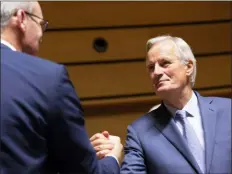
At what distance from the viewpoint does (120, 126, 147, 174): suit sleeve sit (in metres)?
1.30

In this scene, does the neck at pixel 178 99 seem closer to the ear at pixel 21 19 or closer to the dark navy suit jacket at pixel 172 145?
the dark navy suit jacket at pixel 172 145

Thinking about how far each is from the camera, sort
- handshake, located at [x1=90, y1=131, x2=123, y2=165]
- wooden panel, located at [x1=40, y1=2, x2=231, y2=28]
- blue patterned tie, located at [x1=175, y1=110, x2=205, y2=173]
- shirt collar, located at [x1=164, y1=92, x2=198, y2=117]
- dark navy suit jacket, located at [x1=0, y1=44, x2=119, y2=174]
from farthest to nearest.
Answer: wooden panel, located at [x1=40, y1=2, x2=231, y2=28], shirt collar, located at [x1=164, y1=92, x2=198, y2=117], blue patterned tie, located at [x1=175, y1=110, x2=205, y2=173], handshake, located at [x1=90, y1=131, x2=123, y2=165], dark navy suit jacket, located at [x1=0, y1=44, x2=119, y2=174]

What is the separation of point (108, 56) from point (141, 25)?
1.02 ft

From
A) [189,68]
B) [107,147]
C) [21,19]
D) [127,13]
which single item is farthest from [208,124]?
[127,13]

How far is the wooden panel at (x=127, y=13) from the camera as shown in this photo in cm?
263

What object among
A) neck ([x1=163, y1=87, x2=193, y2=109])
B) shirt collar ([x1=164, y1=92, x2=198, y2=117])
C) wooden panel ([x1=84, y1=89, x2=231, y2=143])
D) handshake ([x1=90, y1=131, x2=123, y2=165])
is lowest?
wooden panel ([x1=84, y1=89, x2=231, y2=143])

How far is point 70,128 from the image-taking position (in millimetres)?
991

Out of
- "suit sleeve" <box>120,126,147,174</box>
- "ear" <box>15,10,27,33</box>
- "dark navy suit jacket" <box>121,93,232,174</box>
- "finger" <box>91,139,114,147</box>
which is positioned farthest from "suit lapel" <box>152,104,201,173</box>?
"ear" <box>15,10,27,33</box>

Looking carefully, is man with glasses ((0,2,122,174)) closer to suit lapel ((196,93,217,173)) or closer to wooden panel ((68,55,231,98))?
suit lapel ((196,93,217,173))

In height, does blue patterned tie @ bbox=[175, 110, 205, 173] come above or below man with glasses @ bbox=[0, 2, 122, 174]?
below

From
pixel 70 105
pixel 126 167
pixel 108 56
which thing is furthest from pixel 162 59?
pixel 108 56

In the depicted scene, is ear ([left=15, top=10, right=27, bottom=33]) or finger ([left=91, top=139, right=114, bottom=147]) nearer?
ear ([left=15, top=10, right=27, bottom=33])

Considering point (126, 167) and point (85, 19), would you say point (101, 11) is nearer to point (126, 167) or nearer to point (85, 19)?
point (85, 19)

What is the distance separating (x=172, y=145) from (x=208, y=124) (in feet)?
0.48
